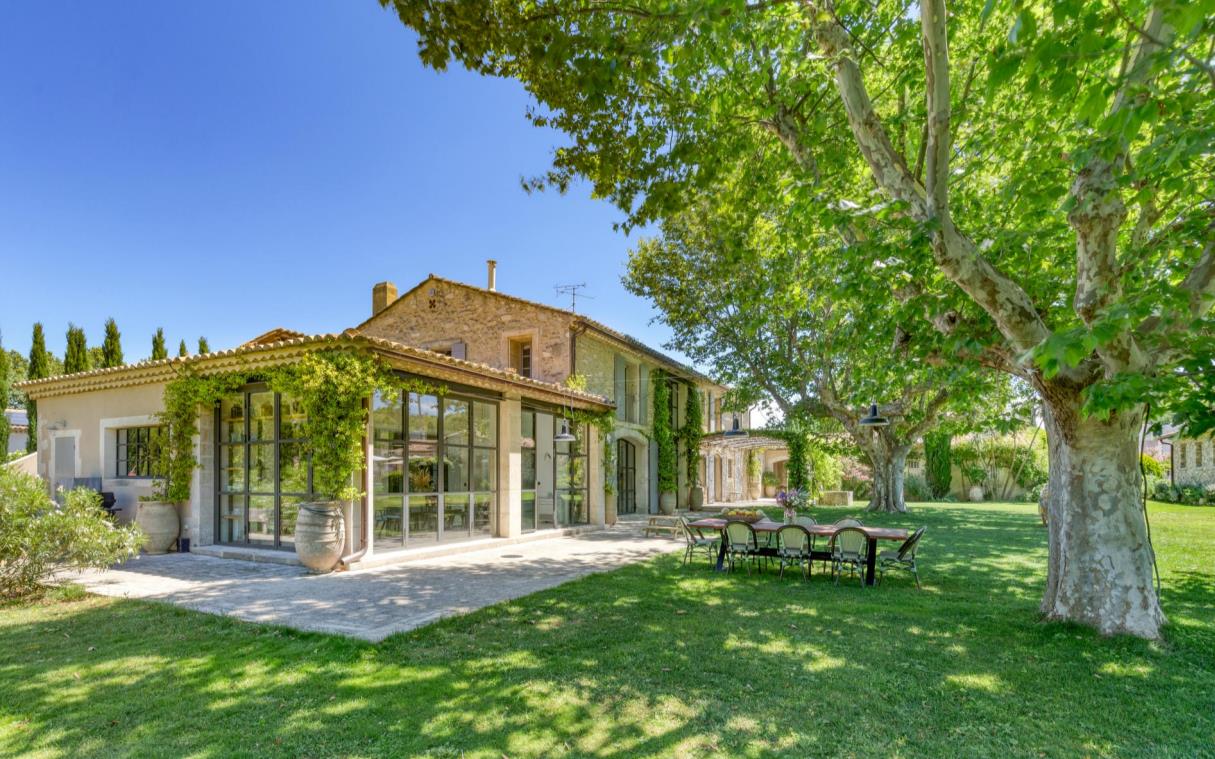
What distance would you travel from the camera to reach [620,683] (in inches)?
169

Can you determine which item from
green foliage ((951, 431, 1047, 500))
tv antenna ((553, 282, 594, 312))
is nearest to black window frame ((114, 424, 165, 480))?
tv antenna ((553, 282, 594, 312))

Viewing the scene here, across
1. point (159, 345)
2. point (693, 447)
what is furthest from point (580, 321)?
point (159, 345)

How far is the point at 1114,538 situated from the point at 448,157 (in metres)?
13.0

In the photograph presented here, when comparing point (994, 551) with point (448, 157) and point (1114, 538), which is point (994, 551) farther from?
point (448, 157)

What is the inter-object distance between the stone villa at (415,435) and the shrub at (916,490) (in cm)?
1903

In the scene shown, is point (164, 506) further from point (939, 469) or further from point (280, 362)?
point (939, 469)

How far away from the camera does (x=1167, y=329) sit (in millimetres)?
4336

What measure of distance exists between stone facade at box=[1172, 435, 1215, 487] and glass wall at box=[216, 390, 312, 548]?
105 feet

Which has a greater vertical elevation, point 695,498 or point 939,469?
point 939,469

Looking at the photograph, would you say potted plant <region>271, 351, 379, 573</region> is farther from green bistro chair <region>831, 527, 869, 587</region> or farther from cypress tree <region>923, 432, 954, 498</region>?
cypress tree <region>923, 432, 954, 498</region>

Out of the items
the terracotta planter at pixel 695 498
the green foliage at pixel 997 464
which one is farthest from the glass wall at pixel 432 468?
the green foliage at pixel 997 464

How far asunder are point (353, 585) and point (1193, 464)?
35132mm

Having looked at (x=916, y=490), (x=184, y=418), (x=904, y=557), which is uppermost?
(x=184, y=418)

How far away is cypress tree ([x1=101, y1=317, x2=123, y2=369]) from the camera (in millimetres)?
21406
